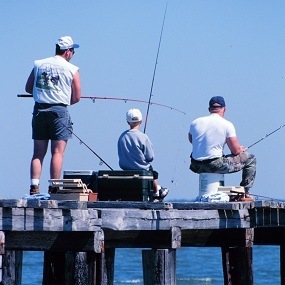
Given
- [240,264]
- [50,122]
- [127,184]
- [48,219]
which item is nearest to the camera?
[48,219]

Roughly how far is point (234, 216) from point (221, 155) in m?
1.07

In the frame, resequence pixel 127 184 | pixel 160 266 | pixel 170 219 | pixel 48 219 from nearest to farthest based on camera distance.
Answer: pixel 48 219, pixel 170 219, pixel 160 266, pixel 127 184

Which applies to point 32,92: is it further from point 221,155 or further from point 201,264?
point 201,264

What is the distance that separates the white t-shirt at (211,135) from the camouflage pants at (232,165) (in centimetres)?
6

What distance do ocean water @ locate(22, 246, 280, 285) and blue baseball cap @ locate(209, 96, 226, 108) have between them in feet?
76.6

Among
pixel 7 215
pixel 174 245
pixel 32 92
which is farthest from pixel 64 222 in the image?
pixel 32 92

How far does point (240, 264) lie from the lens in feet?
40.7

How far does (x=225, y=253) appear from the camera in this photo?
12.7 m

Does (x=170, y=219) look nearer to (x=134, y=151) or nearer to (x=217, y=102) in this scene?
(x=134, y=151)

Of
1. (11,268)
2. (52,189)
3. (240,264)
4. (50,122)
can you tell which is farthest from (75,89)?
(240,264)

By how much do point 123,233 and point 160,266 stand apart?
17.2 inches

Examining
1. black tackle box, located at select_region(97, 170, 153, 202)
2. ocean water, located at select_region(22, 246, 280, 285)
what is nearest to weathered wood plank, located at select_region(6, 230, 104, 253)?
black tackle box, located at select_region(97, 170, 153, 202)

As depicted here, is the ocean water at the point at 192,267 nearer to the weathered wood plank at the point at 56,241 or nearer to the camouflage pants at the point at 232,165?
the camouflage pants at the point at 232,165

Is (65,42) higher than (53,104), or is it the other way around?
(65,42)
